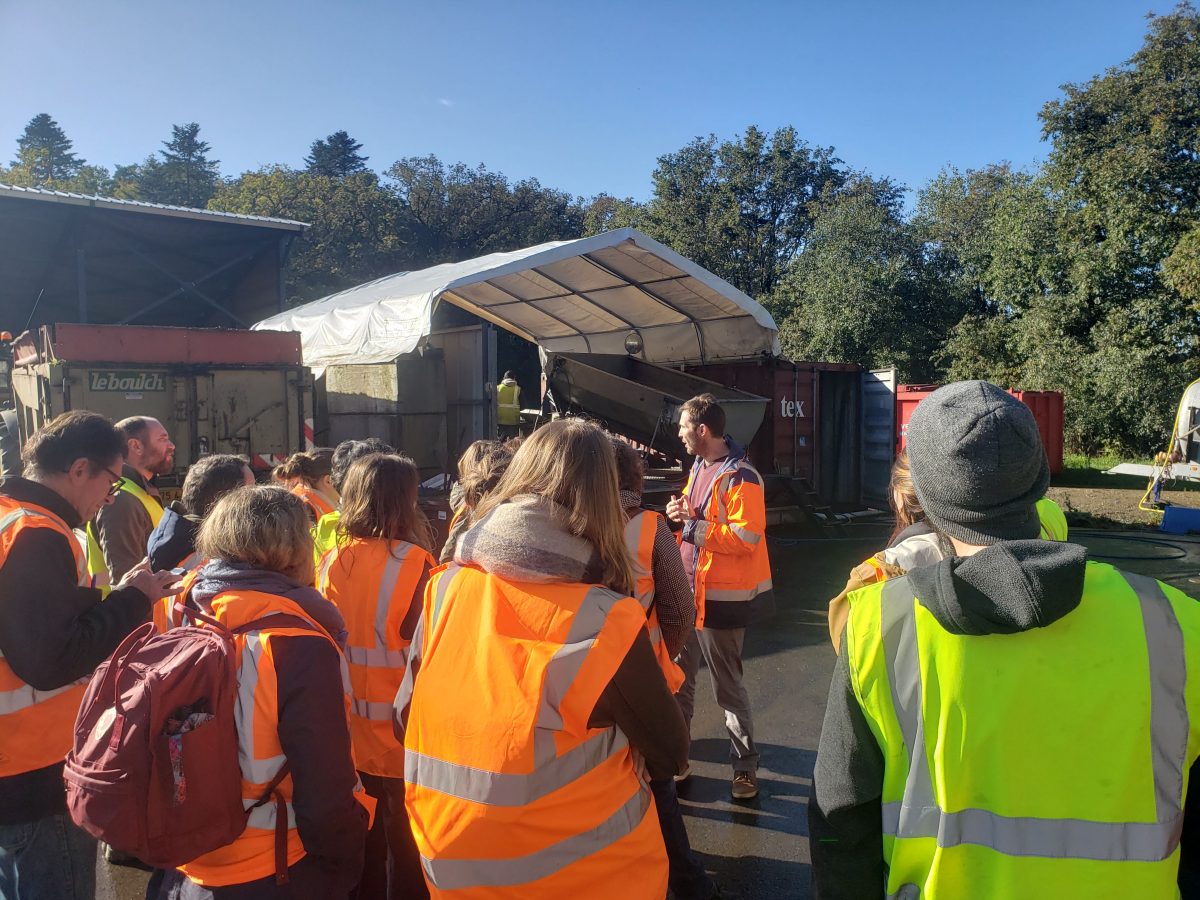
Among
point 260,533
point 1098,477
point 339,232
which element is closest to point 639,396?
point 260,533

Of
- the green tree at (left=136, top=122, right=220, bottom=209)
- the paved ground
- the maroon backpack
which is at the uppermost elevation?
the green tree at (left=136, top=122, right=220, bottom=209)

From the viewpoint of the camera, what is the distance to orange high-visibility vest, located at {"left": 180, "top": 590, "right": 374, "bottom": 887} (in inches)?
67.5

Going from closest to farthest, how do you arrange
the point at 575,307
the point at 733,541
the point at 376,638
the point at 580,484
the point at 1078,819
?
the point at 1078,819
the point at 580,484
the point at 376,638
the point at 733,541
the point at 575,307

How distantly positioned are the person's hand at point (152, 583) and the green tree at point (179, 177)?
42.5 meters

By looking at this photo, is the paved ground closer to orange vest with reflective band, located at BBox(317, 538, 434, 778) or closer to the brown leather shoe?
the brown leather shoe

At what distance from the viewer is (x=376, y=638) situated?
268cm

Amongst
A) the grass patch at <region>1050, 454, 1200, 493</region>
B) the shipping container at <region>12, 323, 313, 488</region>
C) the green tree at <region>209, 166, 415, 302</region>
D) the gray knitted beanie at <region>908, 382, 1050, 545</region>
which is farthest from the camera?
the green tree at <region>209, 166, 415, 302</region>

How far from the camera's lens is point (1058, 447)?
16.3m

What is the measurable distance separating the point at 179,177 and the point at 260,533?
52254mm

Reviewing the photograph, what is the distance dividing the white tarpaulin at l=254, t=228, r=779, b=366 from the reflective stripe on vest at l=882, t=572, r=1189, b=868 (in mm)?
7527

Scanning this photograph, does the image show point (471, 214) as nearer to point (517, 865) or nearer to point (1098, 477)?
point (1098, 477)

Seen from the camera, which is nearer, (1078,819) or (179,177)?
(1078,819)

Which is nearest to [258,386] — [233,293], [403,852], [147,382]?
[147,382]

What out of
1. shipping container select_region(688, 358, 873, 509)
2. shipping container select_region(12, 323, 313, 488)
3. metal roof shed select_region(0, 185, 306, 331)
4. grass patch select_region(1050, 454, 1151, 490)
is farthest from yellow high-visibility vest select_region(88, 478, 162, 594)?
grass patch select_region(1050, 454, 1151, 490)
